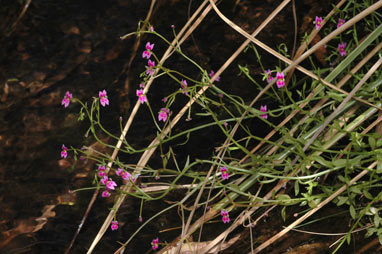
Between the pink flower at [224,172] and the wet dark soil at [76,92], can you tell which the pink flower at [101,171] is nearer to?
the wet dark soil at [76,92]

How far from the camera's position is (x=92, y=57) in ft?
6.50

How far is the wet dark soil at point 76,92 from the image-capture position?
1481 mm

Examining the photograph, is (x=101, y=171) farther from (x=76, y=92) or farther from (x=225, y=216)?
(x=76, y=92)

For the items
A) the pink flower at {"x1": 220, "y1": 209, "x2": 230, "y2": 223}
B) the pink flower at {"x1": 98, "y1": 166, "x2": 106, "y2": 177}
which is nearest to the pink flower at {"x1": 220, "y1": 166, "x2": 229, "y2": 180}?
the pink flower at {"x1": 220, "y1": 209, "x2": 230, "y2": 223}

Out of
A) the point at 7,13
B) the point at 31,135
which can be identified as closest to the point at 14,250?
the point at 31,135

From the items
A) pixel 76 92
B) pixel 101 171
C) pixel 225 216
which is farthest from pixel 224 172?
pixel 76 92

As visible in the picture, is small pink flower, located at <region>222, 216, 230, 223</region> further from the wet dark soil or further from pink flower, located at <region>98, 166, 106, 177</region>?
pink flower, located at <region>98, 166, 106, 177</region>

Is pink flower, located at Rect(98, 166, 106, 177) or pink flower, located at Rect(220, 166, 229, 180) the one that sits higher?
pink flower, located at Rect(220, 166, 229, 180)

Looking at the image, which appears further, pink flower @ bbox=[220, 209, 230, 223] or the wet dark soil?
the wet dark soil

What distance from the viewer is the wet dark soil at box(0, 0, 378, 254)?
148cm

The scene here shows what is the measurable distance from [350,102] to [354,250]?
401 mm

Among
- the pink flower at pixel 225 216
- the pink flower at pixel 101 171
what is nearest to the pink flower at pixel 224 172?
the pink flower at pixel 225 216

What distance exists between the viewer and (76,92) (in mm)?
1854

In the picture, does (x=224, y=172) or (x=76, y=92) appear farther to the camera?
(x=76, y=92)
